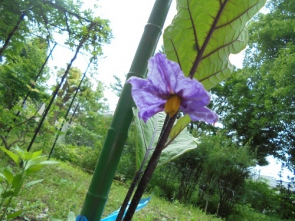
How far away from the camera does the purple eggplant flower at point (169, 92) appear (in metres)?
0.25

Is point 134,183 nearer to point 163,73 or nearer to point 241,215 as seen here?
point 163,73

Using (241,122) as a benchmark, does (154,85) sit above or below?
below

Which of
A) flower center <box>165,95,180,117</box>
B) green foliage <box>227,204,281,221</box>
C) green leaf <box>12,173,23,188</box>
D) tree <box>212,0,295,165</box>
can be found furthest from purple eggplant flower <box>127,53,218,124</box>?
tree <box>212,0,295,165</box>

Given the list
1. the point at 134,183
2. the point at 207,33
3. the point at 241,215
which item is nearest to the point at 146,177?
the point at 134,183

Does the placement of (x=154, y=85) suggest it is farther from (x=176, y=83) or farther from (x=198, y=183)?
(x=198, y=183)

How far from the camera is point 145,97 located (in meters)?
0.28

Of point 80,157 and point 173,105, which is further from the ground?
point 173,105

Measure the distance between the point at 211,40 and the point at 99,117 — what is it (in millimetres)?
8248

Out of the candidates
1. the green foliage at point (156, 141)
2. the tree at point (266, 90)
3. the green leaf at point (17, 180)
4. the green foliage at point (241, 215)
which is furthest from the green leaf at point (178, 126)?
the tree at point (266, 90)

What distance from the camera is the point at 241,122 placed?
32.1 ft

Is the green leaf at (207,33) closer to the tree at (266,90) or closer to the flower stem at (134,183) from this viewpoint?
the flower stem at (134,183)

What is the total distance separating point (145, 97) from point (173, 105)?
0.11ft

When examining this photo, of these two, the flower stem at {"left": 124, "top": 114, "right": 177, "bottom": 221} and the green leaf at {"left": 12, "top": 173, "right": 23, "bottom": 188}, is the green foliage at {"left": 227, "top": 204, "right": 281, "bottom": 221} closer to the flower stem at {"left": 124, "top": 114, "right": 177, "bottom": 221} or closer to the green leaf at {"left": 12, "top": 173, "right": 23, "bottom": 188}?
the green leaf at {"left": 12, "top": 173, "right": 23, "bottom": 188}

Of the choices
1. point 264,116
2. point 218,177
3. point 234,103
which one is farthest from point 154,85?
point 234,103
